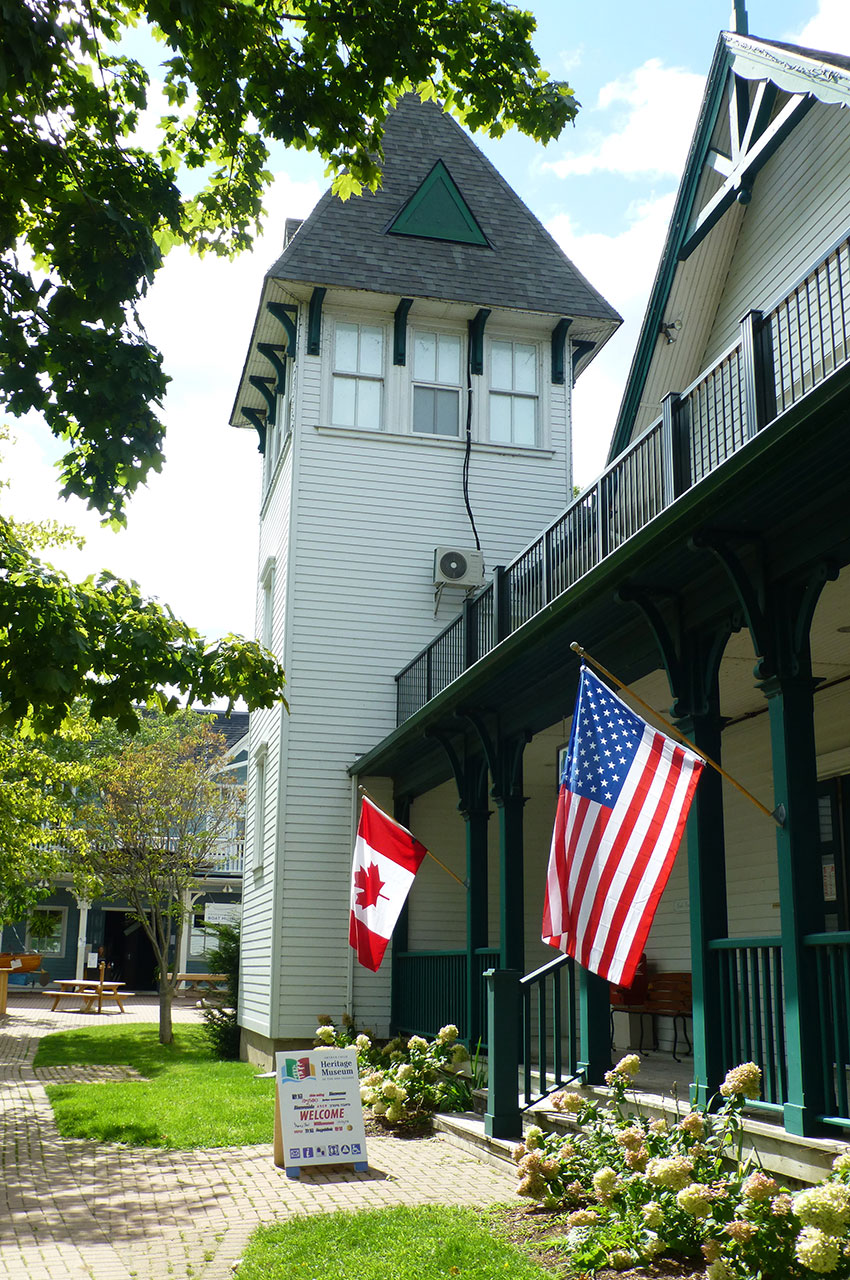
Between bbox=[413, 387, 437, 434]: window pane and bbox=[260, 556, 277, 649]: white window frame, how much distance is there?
131 inches

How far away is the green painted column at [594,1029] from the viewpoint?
994cm

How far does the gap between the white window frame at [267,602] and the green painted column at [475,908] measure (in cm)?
717

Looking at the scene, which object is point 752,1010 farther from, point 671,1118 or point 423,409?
point 423,409

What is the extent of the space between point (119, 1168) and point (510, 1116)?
132 inches

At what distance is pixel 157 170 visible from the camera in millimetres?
6887

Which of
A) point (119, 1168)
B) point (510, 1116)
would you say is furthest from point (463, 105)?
point (119, 1168)

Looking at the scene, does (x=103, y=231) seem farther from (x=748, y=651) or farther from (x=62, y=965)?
(x=62, y=965)

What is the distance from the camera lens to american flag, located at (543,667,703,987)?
7.39m

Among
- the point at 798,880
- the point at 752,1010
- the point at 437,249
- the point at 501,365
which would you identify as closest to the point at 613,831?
the point at 798,880

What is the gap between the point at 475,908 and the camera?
1333 centimetres

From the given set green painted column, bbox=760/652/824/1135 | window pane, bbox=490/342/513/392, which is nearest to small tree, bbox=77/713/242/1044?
window pane, bbox=490/342/513/392

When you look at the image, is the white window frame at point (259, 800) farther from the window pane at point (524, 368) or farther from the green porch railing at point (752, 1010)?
the green porch railing at point (752, 1010)

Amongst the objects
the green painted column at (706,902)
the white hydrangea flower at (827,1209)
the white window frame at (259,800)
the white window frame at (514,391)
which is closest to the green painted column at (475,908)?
the green painted column at (706,902)

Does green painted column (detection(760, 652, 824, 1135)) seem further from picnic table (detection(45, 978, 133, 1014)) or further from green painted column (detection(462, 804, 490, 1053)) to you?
picnic table (detection(45, 978, 133, 1014))
